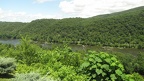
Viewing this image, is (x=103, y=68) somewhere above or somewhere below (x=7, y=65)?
above

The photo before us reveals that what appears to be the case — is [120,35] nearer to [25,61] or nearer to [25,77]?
[25,61]

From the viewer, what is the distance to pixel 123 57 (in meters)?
84.7

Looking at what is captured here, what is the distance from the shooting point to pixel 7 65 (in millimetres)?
16375

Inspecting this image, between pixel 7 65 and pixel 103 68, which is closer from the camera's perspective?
pixel 103 68

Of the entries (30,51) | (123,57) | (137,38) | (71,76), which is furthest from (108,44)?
(71,76)

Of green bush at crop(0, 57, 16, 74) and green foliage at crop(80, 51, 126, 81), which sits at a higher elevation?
green foliage at crop(80, 51, 126, 81)

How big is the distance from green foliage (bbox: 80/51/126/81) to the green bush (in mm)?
9428

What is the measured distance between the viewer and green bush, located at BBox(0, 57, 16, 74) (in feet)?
52.5

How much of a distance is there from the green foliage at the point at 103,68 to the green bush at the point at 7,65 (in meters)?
9.43

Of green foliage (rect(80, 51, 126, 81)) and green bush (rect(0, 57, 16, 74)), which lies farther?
green bush (rect(0, 57, 16, 74))

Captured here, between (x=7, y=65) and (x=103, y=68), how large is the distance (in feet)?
33.9

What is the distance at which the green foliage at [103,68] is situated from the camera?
7562 millimetres

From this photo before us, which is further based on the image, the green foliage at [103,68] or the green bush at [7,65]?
the green bush at [7,65]

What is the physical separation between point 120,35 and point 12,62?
611 ft
